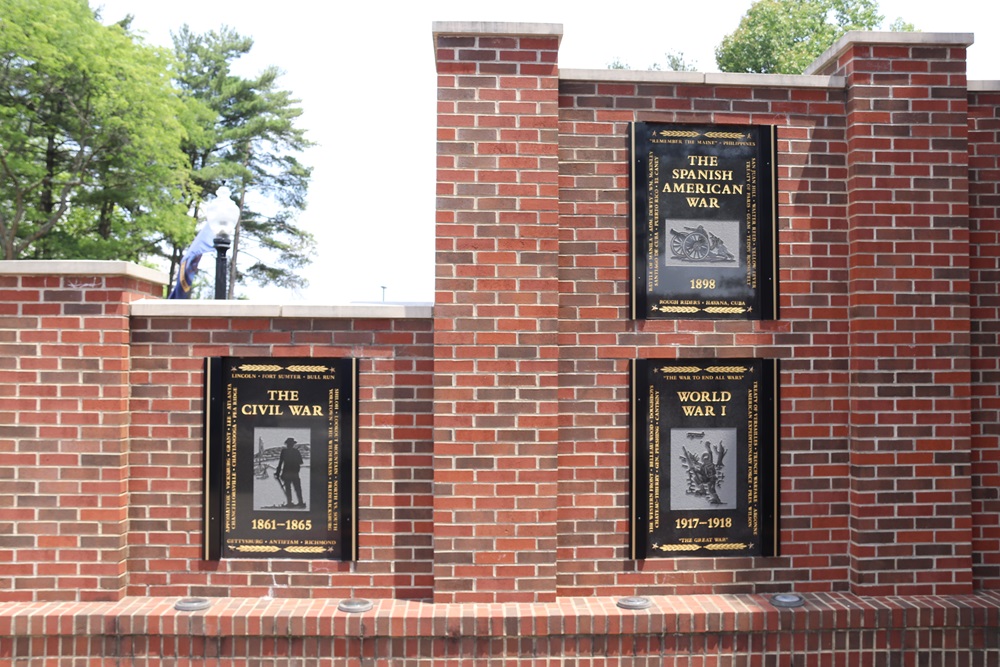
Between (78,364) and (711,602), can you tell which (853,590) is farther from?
(78,364)

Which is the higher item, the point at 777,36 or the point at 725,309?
the point at 777,36

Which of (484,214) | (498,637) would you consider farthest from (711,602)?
(484,214)

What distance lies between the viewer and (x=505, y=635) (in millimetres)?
4996

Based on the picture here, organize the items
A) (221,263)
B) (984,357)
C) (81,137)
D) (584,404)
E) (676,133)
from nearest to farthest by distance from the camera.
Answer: (584,404) → (676,133) → (984,357) → (221,263) → (81,137)

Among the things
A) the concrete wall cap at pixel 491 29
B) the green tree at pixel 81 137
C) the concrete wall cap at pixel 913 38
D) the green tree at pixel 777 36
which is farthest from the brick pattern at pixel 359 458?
the green tree at pixel 777 36

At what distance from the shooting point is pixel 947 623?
16.9ft

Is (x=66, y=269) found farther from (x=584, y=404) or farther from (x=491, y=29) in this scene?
(x=584, y=404)

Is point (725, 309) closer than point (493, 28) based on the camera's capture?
No

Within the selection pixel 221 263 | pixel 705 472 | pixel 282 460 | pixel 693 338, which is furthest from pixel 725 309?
pixel 221 263

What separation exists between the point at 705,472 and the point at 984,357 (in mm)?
1990

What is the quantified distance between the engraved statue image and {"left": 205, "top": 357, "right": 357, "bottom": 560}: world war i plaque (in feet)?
6.89

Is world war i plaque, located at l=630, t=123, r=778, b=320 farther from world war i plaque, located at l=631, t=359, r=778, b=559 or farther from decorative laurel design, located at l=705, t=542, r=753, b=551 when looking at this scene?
decorative laurel design, located at l=705, t=542, r=753, b=551

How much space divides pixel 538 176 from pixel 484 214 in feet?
1.33

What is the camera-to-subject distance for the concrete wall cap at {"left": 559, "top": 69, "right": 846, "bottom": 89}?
5.34 meters
